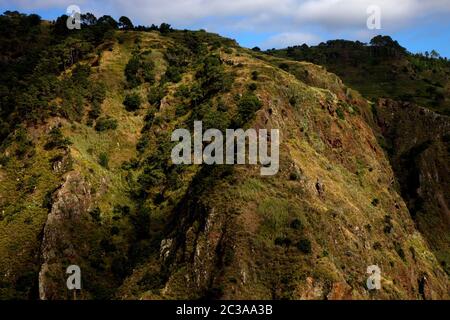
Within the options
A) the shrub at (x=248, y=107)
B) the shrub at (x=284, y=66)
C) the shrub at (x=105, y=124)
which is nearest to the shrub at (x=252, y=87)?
the shrub at (x=248, y=107)

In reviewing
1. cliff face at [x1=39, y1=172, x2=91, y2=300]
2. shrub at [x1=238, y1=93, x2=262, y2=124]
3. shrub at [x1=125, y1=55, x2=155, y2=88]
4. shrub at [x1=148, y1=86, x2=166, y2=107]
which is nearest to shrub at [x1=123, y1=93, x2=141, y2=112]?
shrub at [x1=148, y1=86, x2=166, y2=107]

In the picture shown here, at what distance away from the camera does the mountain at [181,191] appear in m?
65.0

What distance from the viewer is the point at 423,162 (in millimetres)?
132750

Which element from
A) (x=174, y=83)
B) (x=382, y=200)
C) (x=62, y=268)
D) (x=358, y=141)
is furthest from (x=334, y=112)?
(x=62, y=268)

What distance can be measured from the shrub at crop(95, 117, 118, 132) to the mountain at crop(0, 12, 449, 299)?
0.67 feet

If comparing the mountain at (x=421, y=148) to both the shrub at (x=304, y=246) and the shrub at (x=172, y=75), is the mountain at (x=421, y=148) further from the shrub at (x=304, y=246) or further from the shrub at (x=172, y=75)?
the shrub at (x=304, y=246)

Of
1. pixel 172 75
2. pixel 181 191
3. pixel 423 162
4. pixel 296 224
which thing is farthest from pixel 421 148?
pixel 296 224

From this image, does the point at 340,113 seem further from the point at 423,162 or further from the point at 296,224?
the point at 296,224

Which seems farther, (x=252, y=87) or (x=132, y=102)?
(x=132, y=102)

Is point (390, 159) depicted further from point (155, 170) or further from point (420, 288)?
point (155, 170)

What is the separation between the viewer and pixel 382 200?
9744 cm

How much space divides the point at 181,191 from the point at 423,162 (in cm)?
7306

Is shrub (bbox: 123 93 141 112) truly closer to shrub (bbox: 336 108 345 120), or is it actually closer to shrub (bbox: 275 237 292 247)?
shrub (bbox: 336 108 345 120)
